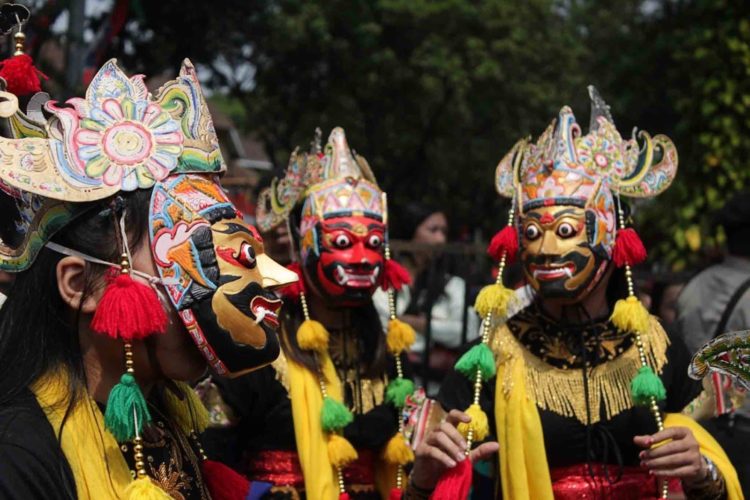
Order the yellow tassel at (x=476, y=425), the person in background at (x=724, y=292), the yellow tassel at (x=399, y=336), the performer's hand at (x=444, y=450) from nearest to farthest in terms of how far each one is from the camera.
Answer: the performer's hand at (x=444, y=450), the yellow tassel at (x=476, y=425), the yellow tassel at (x=399, y=336), the person in background at (x=724, y=292)

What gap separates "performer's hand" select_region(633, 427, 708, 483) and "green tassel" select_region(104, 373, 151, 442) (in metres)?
1.65

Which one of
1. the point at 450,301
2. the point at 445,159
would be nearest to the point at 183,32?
the point at 450,301

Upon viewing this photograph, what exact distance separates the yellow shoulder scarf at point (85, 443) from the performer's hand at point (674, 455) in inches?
65.2

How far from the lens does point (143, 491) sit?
204cm

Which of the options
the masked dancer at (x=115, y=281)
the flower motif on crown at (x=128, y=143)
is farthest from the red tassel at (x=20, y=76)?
the flower motif on crown at (x=128, y=143)

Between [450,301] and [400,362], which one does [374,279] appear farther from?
[450,301]

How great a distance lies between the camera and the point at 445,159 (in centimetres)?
2022

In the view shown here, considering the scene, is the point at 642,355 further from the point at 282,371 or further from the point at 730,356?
the point at 730,356

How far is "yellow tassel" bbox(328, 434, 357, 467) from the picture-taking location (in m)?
3.68

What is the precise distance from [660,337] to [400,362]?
105 centimetres

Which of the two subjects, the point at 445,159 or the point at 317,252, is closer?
the point at 317,252

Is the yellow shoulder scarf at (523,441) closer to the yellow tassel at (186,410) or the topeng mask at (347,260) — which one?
the topeng mask at (347,260)

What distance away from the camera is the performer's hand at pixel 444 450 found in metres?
3.02

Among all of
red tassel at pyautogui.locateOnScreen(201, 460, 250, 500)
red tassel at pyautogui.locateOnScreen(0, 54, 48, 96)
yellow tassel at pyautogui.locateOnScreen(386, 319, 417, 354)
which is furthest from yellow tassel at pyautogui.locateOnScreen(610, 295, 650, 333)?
red tassel at pyautogui.locateOnScreen(0, 54, 48, 96)
